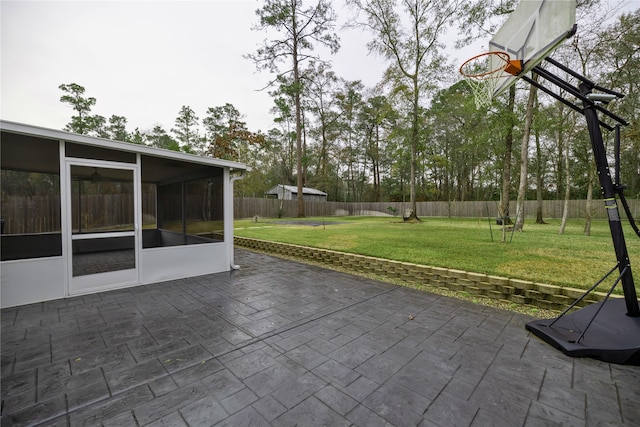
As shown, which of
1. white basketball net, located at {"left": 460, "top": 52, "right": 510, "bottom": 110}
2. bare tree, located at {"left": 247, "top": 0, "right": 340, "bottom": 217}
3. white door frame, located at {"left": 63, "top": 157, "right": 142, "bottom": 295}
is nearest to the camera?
white basketball net, located at {"left": 460, "top": 52, "right": 510, "bottom": 110}

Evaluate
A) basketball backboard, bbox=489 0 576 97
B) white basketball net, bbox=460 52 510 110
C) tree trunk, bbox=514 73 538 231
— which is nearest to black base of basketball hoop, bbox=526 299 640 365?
basketball backboard, bbox=489 0 576 97

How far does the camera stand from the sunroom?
11.0 feet

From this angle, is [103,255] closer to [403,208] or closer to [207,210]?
[207,210]

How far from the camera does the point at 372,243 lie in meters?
6.23

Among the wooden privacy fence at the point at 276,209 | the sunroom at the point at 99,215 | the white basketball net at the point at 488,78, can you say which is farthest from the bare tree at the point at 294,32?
the white basketball net at the point at 488,78

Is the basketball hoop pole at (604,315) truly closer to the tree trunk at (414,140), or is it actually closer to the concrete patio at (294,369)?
the concrete patio at (294,369)

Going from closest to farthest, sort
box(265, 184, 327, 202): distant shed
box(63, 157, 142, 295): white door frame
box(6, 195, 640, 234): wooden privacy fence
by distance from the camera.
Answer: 1. box(63, 157, 142, 295): white door frame
2. box(6, 195, 640, 234): wooden privacy fence
3. box(265, 184, 327, 202): distant shed

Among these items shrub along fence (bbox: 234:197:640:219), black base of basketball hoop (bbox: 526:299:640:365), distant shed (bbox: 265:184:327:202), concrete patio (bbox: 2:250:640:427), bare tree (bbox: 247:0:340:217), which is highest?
bare tree (bbox: 247:0:340:217)

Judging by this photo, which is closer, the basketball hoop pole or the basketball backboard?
the basketball hoop pole

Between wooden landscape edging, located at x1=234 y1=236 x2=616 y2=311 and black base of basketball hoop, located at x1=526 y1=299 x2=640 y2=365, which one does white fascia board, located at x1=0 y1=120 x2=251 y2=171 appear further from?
black base of basketball hoop, located at x1=526 y1=299 x2=640 y2=365

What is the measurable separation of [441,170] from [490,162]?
15.7 ft

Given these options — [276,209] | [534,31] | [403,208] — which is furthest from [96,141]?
[403,208]

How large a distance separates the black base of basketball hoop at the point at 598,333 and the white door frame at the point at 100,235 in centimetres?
529

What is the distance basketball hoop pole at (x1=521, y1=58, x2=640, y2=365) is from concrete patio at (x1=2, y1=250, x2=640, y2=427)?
11cm
